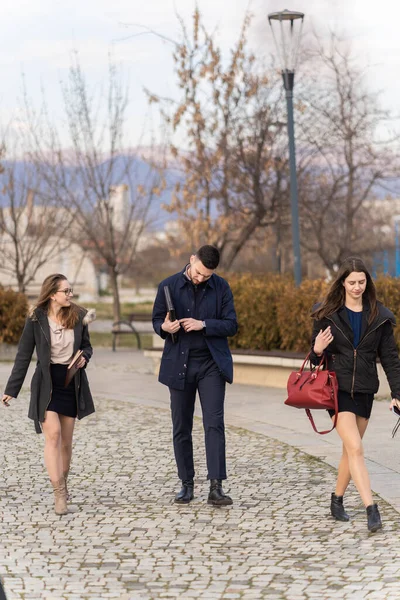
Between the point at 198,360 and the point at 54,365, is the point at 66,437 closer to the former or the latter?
the point at 54,365

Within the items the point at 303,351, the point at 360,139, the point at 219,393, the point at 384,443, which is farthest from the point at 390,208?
the point at 219,393

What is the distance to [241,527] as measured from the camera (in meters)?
6.65

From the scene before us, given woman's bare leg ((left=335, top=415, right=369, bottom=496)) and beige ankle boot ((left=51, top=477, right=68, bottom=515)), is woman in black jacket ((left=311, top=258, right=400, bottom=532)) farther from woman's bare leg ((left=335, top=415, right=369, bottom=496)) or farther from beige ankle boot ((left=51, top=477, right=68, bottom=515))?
beige ankle boot ((left=51, top=477, right=68, bottom=515))

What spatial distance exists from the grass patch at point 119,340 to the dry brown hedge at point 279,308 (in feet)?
25.5

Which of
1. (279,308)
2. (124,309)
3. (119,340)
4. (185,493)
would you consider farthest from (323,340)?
(124,309)

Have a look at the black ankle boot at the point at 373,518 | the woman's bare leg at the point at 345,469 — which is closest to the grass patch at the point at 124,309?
the woman's bare leg at the point at 345,469

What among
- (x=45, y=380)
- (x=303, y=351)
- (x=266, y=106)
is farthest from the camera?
(x=266, y=106)

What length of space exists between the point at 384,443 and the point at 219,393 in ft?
9.47

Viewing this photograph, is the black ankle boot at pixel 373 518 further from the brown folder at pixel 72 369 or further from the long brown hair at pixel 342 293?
the brown folder at pixel 72 369

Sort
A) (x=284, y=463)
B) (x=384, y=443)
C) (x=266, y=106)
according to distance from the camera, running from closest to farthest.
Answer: (x=284, y=463), (x=384, y=443), (x=266, y=106)

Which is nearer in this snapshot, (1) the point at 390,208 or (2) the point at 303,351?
(2) the point at 303,351

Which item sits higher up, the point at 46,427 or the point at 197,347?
the point at 197,347

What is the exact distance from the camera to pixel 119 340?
77.7ft

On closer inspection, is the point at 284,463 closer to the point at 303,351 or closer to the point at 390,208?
the point at 303,351
